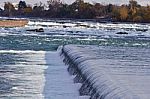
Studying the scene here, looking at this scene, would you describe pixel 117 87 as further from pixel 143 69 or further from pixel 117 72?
pixel 143 69

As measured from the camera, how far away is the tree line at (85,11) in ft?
373

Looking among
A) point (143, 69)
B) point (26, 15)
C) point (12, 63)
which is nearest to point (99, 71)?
point (143, 69)

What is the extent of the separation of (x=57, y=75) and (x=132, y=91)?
6841mm

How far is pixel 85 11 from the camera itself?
12162 cm

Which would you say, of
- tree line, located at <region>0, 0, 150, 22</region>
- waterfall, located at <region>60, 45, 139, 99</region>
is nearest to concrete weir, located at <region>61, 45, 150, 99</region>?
waterfall, located at <region>60, 45, 139, 99</region>

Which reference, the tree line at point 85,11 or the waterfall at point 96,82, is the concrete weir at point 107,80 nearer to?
the waterfall at point 96,82

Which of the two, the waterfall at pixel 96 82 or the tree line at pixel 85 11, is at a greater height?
the waterfall at pixel 96 82

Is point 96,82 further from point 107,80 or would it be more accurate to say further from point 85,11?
point 85,11

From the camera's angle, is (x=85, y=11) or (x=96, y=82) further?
(x=85, y=11)

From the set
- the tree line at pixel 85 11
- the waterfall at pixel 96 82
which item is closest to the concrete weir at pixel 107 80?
the waterfall at pixel 96 82

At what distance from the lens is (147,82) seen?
11.7 metres

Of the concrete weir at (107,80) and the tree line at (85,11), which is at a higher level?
the concrete weir at (107,80)

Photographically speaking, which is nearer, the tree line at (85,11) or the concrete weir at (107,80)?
the concrete weir at (107,80)

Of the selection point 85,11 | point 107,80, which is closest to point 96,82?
point 107,80
